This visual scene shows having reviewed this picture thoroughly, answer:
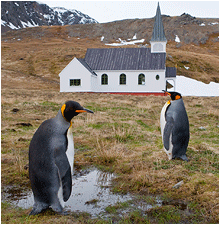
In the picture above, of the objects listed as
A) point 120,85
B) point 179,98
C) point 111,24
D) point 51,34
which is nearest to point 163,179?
point 179,98

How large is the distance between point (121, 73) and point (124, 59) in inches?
98.3

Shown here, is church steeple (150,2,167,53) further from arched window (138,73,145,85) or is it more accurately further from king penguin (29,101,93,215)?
king penguin (29,101,93,215)

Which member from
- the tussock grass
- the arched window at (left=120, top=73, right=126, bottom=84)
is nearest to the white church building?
the arched window at (left=120, top=73, right=126, bottom=84)

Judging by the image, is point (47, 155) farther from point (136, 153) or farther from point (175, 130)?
point (175, 130)

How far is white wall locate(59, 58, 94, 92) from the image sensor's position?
35875mm

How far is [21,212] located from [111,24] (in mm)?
110937

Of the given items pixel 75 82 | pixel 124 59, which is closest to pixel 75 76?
pixel 75 82

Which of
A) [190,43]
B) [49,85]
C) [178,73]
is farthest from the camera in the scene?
[190,43]

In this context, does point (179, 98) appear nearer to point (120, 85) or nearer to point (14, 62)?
point (120, 85)

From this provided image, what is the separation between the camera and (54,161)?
432 cm

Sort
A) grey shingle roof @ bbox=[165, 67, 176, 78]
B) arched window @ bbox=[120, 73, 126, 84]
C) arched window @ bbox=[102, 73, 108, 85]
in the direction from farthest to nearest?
arched window @ bbox=[102, 73, 108, 85] → grey shingle roof @ bbox=[165, 67, 176, 78] → arched window @ bbox=[120, 73, 126, 84]

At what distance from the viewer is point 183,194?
5.39m

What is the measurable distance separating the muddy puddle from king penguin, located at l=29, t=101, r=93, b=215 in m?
0.49

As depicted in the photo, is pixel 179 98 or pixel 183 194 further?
pixel 179 98
